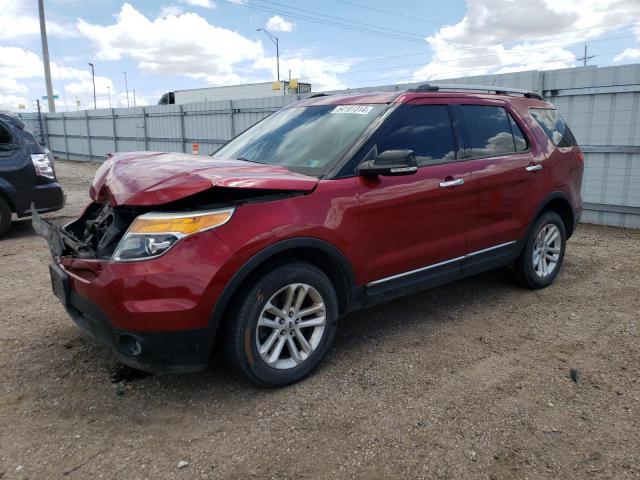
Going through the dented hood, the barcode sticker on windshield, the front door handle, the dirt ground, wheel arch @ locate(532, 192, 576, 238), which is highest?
the barcode sticker on windshield

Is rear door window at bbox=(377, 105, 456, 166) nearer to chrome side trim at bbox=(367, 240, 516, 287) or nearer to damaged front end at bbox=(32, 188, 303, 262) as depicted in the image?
chrome side trim at bbox=(367, 240, 516, 287)

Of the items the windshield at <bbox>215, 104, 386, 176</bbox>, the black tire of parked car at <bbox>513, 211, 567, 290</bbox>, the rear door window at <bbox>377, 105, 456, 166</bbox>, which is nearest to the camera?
the windshield at <bbox>215, 104, 386, 176</bbox>

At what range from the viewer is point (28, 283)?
209 inches

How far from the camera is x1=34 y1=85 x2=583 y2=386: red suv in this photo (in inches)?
106

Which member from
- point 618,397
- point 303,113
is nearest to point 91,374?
point 303,113

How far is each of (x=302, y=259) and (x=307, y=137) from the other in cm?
106

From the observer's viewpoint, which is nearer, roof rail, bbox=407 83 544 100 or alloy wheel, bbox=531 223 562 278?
roof rail, bbox=407 83 544 100

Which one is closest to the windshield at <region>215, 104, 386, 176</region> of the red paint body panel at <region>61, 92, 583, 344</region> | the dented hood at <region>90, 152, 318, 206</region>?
the red paint body panel at <region>61, 92, 583, 344</region>

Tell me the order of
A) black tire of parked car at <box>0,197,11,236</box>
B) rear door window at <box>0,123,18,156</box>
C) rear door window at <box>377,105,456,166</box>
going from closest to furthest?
rear door window at <box>377,105,456,166</box> → rear door window at <box>0,123,18,156</box> → black tire of parked car at <box>0,197,11,236</box>

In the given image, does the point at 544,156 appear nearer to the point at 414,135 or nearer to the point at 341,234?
the point at 414,135

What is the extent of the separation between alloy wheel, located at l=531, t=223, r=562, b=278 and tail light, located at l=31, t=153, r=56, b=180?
6.65 m

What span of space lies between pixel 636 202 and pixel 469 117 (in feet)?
16.2

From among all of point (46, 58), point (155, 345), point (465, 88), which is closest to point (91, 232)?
point (155, 345)

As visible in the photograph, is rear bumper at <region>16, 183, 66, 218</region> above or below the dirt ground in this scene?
above
